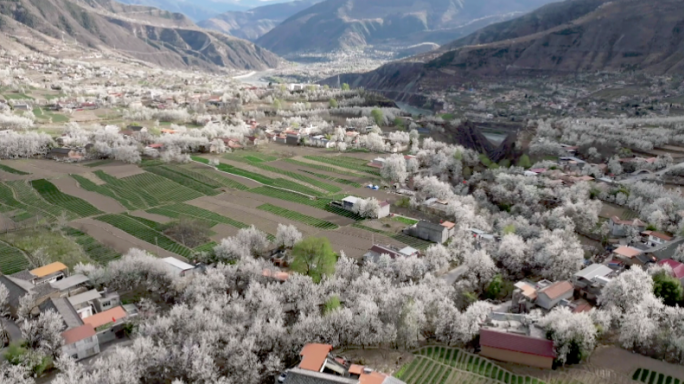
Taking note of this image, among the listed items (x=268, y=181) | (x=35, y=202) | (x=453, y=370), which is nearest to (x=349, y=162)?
(x=268, y=181)

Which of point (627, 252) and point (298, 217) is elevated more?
point (627, 252)

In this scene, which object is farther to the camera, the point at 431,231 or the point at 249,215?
the point at 249,215

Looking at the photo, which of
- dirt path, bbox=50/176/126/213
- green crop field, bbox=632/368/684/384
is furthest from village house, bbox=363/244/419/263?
dirt path, bbox=50/176/126/213

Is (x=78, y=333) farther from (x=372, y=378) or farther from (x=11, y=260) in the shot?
(x=372, y=378)

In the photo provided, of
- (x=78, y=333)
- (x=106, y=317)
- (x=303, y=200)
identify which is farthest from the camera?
(x=303, y=200)

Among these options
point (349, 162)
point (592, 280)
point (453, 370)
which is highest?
point (349, 162)

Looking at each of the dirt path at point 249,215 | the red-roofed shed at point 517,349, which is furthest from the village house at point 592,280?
the dirt path at point 249,215
